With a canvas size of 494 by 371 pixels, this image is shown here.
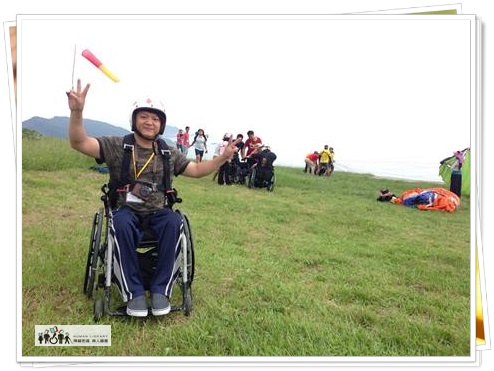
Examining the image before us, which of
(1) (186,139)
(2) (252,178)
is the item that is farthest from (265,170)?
(1) (186,139)

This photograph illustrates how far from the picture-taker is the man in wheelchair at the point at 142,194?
2.50 metres

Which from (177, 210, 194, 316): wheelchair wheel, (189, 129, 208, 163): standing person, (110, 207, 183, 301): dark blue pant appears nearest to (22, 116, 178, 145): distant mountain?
(189, 129, 208, 163): standing person

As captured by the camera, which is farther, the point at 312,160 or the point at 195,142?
the point at 312,160

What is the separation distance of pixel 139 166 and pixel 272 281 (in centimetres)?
131

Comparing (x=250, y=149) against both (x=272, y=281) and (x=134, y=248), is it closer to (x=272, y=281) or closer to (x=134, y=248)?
(x=272, y=281)

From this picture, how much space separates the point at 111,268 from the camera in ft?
8.21

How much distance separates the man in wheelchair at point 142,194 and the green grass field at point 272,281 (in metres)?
0.23

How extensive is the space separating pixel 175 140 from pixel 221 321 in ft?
4.25

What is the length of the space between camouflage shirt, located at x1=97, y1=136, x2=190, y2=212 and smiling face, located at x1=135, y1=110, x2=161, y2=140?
100 millimetres

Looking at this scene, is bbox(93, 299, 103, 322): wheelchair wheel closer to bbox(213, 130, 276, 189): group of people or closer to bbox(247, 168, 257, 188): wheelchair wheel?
bbox(213, 130, 276, 189): group of people

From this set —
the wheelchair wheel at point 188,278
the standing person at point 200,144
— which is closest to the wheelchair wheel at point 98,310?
the wheelchair wheel at point 188,278

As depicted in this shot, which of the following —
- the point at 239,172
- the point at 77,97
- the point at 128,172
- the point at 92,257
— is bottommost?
the point at 92,257

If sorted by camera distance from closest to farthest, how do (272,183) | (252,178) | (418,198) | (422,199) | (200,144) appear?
1. (200,144)
2. (422,199)
3. (418,198)
4. (272,183)
5. (252,178)

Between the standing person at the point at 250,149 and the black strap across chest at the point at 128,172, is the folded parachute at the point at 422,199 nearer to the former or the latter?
the standing person at the point at 250,149
